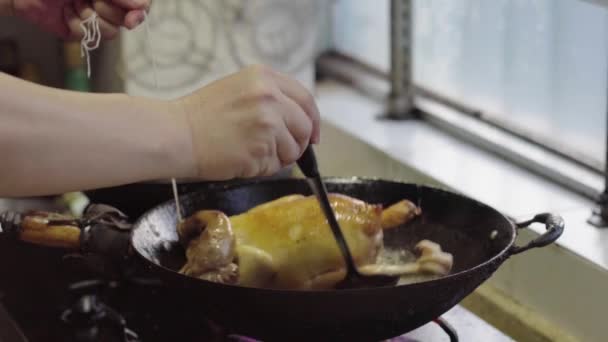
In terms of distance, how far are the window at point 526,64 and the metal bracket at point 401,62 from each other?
0.02 m

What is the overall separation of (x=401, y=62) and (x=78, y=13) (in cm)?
95

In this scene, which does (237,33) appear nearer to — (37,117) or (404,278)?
(404,278)

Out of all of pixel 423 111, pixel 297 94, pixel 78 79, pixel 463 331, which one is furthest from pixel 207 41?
pixel 297 94

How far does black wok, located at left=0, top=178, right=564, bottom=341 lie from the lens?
985 mm

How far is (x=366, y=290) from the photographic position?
0.97 metres

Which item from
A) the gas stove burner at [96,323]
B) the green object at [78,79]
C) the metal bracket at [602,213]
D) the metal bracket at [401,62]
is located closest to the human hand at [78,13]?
the gas stove burner at [96,323]

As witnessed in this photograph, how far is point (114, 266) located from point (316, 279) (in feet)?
1.08

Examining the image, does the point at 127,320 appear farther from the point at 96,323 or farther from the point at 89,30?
the point at 89,30

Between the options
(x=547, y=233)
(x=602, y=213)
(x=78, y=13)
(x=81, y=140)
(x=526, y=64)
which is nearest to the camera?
(x=81, y=140)

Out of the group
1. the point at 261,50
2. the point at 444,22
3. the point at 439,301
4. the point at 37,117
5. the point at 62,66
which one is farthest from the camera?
the point at 62,66

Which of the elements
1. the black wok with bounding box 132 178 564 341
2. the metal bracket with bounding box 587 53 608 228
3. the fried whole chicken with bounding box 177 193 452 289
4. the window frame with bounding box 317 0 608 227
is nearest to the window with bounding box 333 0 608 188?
the window frame with bounding box 317 0 608 227

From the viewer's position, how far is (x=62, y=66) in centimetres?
254

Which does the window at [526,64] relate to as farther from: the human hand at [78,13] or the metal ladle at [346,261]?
the human hand at [78,13]

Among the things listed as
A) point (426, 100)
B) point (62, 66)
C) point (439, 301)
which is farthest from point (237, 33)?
point (439, 301)
